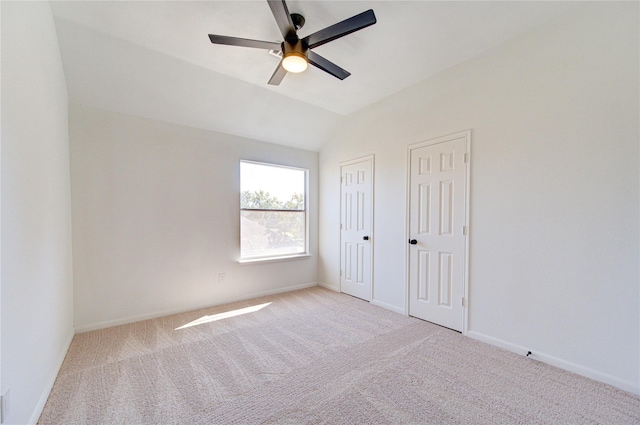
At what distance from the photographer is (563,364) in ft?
7.11

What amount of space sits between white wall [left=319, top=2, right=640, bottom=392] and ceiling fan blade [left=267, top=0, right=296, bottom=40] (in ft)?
6.35

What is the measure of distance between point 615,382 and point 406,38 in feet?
10.8

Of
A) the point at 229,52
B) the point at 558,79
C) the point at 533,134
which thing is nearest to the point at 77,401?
the point at 229,52

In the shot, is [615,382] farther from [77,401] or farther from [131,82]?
[131,82]

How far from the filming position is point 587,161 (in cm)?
207

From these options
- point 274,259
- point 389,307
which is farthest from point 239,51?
point 389,307

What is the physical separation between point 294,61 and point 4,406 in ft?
8.63

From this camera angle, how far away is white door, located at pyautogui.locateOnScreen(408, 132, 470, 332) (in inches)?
112

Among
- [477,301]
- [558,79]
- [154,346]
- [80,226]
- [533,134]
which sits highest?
[558,79]

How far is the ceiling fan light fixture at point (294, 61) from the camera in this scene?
6.61 ft

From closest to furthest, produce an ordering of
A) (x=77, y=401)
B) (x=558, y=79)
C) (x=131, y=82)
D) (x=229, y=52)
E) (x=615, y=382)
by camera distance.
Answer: (x=77, y=401) < (x=615, y=382) < (x=558, y=79) < (x=229, y=52) < (x=131, y=82)

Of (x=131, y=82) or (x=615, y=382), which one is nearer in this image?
(x=615, y=382)

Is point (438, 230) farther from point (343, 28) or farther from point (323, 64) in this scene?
point (343, 28)

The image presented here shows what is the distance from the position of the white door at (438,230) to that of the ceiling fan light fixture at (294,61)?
1806 millimetres
